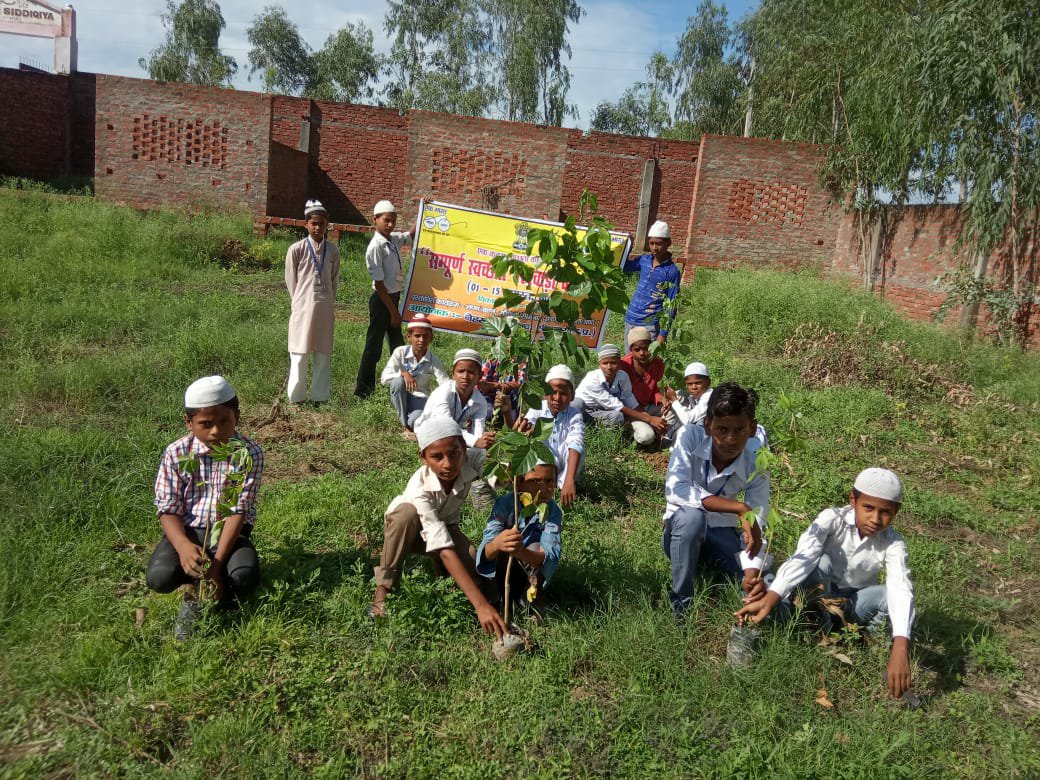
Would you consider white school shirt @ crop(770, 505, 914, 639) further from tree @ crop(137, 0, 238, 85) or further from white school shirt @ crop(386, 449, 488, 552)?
tree @ crop(137, 0, 238, 85)

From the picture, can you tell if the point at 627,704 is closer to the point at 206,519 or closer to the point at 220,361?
the point at 206,519

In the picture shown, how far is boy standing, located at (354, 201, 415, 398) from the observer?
5.90 m

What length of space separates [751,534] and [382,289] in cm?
411

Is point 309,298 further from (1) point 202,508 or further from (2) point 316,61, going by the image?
(2) point 316,61

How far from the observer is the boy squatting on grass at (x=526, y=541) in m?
2.85

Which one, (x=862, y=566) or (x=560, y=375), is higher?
(x=560, y=375)

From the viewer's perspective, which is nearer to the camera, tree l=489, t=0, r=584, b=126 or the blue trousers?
the blue trousers

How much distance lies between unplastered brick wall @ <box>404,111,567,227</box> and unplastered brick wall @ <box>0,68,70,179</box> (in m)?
11.6

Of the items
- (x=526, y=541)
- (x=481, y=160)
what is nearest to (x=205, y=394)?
(x=526, y=541)

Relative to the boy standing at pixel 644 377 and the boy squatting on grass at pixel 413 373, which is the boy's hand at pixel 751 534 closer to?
the boy standing at pixel 644 377

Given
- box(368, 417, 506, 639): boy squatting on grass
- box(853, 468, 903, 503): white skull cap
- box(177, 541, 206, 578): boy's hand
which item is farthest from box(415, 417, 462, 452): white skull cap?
box(853, 468, 903, 503): white skull cap

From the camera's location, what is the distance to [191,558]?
281cm

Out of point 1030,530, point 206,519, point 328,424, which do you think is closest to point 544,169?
point 328,424

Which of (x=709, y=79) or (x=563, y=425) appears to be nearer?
(x=563, y=425)
